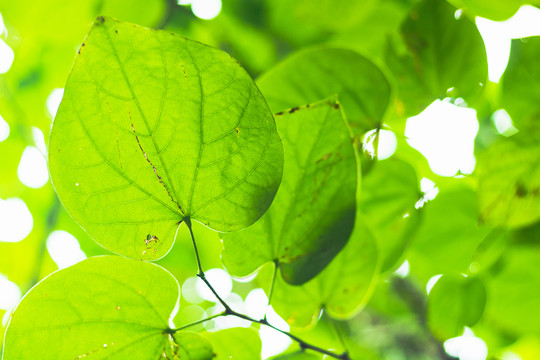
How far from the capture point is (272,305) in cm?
38

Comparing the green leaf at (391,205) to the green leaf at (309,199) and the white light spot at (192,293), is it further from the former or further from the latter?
the white light spot at (192,293)

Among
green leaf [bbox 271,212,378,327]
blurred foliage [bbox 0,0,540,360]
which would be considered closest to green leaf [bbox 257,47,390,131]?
blurred foliage [bbox 0,0,540,360]

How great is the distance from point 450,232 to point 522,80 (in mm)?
227

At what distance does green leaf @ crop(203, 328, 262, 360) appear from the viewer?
0.35m

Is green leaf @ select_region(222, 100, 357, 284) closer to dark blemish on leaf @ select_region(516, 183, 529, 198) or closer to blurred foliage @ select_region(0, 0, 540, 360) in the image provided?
blurred foliage @ select_region(0, 0, 540, 360)

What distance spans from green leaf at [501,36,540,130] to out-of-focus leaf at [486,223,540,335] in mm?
205

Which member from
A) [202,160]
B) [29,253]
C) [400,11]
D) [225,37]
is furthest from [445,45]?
[29,253]

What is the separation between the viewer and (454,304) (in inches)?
19.2

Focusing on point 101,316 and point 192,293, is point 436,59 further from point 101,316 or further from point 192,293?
point 192,293

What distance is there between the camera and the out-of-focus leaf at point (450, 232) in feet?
1.81

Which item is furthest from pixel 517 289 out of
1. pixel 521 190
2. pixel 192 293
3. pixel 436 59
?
pixel 192 293

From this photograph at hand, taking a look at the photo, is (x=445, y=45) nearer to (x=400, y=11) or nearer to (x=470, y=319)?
(x=400, y=11)

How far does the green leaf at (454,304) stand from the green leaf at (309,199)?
0.24 metres

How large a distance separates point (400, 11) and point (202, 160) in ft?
1.50
